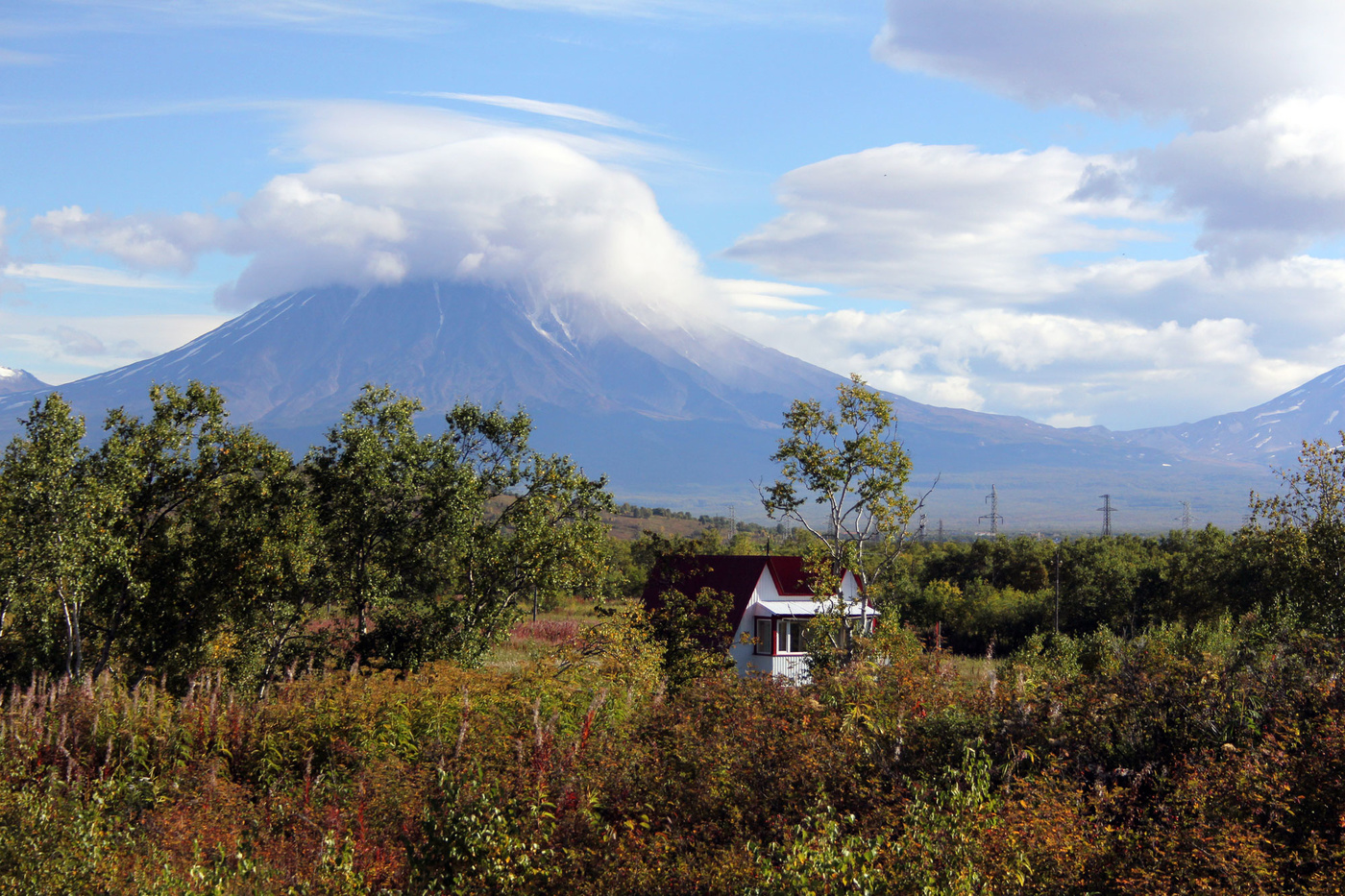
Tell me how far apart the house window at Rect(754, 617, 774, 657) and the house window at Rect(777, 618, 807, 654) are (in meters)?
0.56

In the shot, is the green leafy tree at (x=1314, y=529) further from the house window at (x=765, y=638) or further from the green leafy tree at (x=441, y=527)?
the house window at (x=765, y=638)

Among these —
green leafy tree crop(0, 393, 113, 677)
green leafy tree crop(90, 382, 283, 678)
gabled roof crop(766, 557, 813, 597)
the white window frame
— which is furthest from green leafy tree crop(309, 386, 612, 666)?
gabled roof crop(766, 557, 813, 597)

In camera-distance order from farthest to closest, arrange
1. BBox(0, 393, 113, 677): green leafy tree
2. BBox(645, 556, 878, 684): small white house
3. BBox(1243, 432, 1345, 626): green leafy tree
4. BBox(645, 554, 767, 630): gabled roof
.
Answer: BBox(645, 556, 878, 684): small white house
BBox(645, 554, 767, 630): gabled roof
BBox(1243, 432, 1345, 626): green leafy tree
BBox(0, 393, 113, 677): green leafy tree

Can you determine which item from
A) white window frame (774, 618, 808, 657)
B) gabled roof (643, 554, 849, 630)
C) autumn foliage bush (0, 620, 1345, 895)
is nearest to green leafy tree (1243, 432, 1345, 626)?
autumn foliage bush (0, 620, 1345, 895)

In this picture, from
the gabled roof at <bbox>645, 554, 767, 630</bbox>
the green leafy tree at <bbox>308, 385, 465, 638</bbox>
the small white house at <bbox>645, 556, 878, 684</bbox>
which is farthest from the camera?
the small white house at <bbox>645, 556, 878, 684</bbox>

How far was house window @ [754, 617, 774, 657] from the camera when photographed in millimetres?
43056

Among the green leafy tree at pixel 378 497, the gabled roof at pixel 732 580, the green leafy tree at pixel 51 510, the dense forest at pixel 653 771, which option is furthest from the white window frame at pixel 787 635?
the green leafy tree at pixel 51 510

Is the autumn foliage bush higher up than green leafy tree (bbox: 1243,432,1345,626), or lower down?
lower down

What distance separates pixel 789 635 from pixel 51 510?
31084 mm

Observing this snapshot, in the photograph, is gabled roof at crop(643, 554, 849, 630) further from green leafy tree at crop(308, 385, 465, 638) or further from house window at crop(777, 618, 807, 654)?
green leafy tree at crop(308, 385, 465, 638)

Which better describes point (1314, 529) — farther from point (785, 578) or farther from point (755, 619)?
point (755, 619)

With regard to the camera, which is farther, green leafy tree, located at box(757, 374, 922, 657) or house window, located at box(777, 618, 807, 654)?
→ house window, located at box(777, 618, 807, 654)

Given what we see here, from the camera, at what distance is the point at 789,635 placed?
43906 mm

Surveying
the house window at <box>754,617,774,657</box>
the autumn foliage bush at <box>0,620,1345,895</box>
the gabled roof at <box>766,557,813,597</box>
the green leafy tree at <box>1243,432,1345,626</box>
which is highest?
the green leafy tree at <box>1243,432,1345,626</box>
